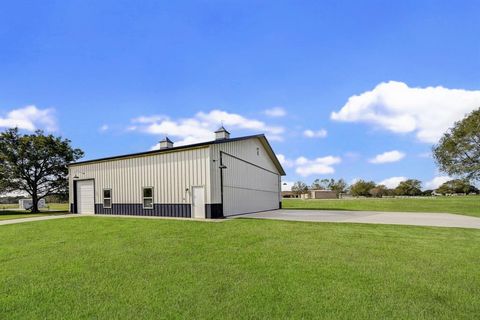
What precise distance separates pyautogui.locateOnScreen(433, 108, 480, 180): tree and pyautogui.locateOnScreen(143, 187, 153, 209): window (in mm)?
28488

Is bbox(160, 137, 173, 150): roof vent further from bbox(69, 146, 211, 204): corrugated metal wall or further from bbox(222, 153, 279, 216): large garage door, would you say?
bbox(222, 153, 279, 216): large garage door

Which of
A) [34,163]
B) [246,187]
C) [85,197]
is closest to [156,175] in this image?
[246,187]

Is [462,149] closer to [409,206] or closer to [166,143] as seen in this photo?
[409,206]

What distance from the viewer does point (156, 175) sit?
58.6 ft

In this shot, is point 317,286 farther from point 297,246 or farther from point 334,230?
point 334,230

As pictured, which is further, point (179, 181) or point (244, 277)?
point (179, 181)

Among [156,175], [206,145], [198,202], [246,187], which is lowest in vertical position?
[198,202]

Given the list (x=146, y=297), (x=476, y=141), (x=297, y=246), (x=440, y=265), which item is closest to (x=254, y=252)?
(x=297, y=246)

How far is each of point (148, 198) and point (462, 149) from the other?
2913 cm

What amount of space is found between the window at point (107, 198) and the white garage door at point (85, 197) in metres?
1.22

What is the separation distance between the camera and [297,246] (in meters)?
8.05

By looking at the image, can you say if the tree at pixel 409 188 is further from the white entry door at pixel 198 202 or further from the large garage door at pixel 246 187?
the white entry door at pixel 198 202

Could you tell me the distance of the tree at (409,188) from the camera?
102 m

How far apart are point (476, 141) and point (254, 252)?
30674mm
